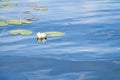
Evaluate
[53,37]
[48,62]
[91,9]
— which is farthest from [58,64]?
[91,9]

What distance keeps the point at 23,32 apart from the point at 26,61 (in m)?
1.15

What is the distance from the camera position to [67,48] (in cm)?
482

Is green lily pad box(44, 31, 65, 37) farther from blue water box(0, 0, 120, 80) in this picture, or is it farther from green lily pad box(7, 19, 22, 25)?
green lily pad box(7, 19, 22, 25)

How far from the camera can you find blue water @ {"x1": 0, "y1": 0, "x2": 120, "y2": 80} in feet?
13.3

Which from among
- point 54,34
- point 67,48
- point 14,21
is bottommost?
point 67,48

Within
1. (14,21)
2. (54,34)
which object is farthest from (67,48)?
(14,21)

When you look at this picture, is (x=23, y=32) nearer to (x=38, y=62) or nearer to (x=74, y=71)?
(x=38, y=62)

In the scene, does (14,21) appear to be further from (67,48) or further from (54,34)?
(67,48)

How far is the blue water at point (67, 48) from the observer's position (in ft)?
Result: 13.3

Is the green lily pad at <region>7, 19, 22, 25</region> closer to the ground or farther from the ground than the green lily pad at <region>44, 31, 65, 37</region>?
farther from the ground

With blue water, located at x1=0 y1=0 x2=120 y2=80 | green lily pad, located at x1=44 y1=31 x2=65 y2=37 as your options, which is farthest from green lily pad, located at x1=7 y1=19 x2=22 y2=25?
green lily pad, located at x1=44 y1=31 x2=65 y2=37

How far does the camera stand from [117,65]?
13.8ft

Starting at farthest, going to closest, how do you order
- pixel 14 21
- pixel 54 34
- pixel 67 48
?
pixel 14 21 < pixel 54 34 < pixel 67 48

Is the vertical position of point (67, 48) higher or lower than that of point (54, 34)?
lower
